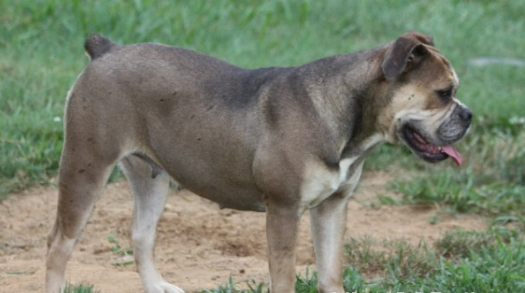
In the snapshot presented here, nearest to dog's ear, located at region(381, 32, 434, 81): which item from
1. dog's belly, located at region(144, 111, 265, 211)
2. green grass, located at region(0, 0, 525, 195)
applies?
dog's belly, located at region(144, 111, 265, 211)

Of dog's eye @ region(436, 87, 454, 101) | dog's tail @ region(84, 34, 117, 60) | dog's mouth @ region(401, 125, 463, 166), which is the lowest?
dog's mouth @ region(401, 125, 463, 166)

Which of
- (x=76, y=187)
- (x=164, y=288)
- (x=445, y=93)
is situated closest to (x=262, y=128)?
(x=445, y=93)

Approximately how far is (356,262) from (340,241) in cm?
100

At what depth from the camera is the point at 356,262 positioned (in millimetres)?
7582

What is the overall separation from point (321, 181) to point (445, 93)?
0.80 m

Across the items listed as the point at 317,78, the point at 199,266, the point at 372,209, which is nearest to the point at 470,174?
the point at 372,209

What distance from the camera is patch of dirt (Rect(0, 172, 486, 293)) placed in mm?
7289

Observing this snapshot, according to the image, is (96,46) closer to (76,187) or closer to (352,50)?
(76,187)

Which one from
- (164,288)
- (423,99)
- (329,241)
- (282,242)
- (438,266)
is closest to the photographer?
(423,99)

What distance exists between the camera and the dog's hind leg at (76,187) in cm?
639

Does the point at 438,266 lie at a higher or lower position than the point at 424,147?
lower

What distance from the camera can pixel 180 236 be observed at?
8266 mm

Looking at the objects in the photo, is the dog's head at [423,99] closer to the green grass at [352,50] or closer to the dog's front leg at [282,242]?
Answer: the dog's front leg at [282,242]

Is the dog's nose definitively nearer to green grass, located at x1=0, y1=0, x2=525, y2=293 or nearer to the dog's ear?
the dog's ear
